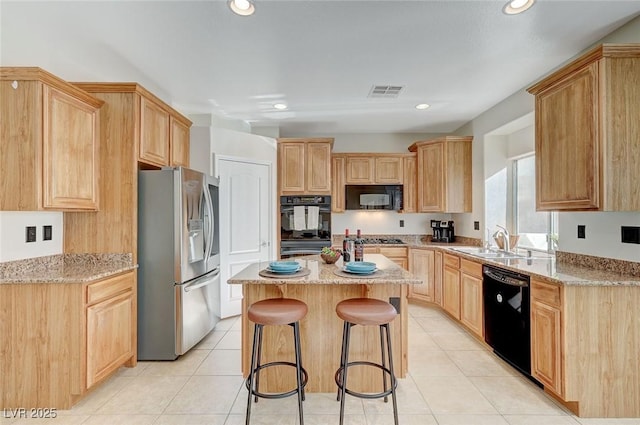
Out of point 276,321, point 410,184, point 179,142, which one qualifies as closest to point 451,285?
point 410,184

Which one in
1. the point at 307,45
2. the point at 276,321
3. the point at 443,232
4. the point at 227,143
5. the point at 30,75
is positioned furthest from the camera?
the point at 443,232

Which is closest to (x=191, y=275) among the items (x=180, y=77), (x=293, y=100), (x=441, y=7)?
(x=180, y=77)

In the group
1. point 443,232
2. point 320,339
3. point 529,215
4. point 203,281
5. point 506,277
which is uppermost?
point 529,215

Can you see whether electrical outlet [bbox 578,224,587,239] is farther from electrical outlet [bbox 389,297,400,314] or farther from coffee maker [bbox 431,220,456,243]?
coffee maker [bbox 431,220,456,243]

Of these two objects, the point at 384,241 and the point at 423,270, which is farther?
the point at 384,241

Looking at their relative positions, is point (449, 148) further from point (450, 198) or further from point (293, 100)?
Answer: point (293, 100)

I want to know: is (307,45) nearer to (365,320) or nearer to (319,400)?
(365,320)

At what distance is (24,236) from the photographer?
2.38 meters

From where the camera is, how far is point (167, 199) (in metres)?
2.86

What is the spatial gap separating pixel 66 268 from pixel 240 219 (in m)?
1.90

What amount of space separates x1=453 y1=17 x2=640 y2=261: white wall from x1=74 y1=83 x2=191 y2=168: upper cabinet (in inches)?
144

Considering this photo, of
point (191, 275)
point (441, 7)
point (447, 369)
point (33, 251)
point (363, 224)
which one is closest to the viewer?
point (441, 7)

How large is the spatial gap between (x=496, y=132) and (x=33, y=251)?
190 inches

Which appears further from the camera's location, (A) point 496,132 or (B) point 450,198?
(B) point 450,198
